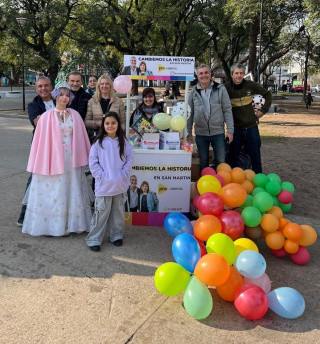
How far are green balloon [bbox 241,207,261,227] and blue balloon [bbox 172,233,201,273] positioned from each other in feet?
2.86

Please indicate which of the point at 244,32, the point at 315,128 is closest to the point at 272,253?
the point at 315,128

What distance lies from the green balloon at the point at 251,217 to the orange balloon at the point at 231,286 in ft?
2.61

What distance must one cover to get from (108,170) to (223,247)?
1.42m

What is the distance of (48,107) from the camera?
13.8ft

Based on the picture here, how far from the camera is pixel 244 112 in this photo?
4.91 m

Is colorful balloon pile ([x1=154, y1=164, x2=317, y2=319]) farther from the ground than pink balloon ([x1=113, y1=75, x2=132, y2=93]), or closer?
closer

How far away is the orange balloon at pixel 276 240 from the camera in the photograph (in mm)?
3502

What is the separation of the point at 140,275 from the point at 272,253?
4.68 ft

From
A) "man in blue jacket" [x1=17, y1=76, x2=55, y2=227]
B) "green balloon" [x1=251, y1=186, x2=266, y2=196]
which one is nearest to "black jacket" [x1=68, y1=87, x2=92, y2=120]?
"man in blue jacket" [x1=17, y1=76, x2=55, y2=227]

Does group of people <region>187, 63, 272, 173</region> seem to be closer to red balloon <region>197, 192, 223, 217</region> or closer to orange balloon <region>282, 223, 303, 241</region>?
red balloon <region>197, 192, 223, 217</region>

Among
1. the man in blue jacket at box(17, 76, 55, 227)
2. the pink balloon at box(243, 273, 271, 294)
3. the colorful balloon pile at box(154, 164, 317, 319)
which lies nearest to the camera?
the colorful balloon pile at box(154, 164, 317, 319)

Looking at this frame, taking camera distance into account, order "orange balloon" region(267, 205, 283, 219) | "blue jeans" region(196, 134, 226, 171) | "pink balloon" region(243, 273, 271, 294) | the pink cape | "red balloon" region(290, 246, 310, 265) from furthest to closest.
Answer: "blue jeans" region(196, 134, 226, 171) → the pink cape → "orange balloon" region(267, 205, 283, 219) → "red balloon" region(290, 246, 310, 265) → "pink balloon" region(243, 273, 271, 294)

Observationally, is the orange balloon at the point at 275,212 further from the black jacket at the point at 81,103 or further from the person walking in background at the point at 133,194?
the black jacket at the point at 81,103

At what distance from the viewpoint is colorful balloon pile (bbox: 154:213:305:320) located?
2.62m
